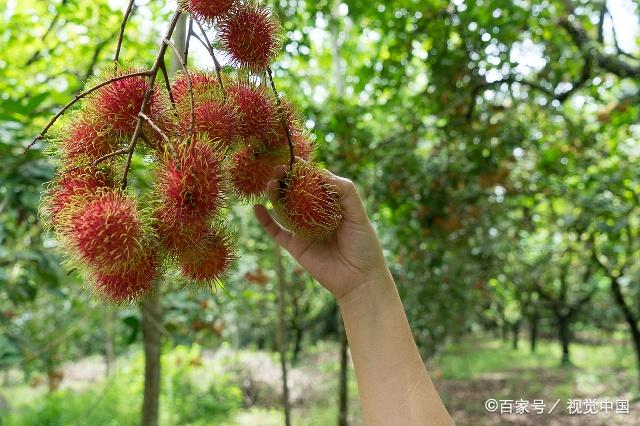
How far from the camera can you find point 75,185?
0.73 metres

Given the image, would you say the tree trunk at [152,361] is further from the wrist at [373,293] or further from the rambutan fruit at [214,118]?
the rambutan fruit at [214,118]

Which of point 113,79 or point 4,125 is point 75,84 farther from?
point 113,79

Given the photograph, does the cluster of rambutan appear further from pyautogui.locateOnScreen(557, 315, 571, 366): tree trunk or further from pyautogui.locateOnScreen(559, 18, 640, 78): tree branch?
pyautogui.locateOnScreen(557, 315, 571, 366): tree trunk

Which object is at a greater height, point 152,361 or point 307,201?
point 307,201

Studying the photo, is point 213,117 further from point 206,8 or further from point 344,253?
point 344,253

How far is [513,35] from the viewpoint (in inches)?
111

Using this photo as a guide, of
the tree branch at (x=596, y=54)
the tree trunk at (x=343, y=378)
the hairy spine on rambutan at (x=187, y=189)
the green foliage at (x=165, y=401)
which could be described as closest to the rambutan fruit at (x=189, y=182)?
the hairy spine on rambutan at (x=187, y=189)

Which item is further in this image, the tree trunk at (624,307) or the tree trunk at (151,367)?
the tree trunk at (624,307)

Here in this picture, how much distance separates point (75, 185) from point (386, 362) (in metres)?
0.69

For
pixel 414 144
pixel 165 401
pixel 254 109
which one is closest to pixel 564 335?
pixel 165 401

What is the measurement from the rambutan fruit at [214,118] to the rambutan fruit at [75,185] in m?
0.13

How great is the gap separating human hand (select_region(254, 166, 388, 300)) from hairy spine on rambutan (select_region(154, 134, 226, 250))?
390mm

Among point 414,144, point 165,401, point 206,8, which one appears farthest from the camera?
point 165,401

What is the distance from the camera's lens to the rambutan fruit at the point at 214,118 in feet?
2.46
